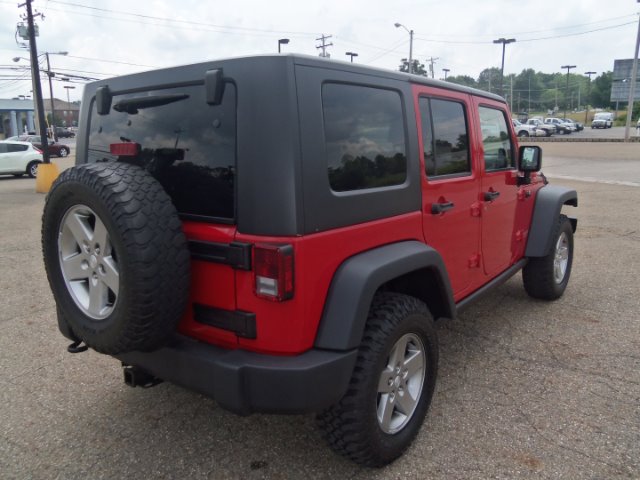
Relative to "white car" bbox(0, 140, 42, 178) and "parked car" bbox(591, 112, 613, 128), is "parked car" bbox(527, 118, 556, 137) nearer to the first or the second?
"parked car" bbox(591, 112, 613, 128)

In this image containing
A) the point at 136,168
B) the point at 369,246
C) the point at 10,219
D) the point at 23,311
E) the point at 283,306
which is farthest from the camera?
the point at 10,219

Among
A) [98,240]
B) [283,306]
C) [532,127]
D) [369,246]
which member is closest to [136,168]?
[98,240]

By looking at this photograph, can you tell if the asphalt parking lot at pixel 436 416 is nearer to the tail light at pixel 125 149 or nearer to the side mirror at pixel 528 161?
the side mirror at pixel 528 161

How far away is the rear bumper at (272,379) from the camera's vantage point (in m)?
2.04

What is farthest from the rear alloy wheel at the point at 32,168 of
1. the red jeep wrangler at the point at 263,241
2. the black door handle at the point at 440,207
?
the black door handle at the point at 440,207

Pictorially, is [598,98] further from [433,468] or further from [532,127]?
[433,468]

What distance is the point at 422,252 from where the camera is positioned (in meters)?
2.57

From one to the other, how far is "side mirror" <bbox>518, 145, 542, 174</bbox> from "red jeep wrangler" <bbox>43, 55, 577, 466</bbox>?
1688 millimetres

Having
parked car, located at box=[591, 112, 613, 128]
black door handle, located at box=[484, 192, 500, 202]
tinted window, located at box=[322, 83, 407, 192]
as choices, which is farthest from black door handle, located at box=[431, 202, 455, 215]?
parked car, located at box=[591, 112, 613, 128]

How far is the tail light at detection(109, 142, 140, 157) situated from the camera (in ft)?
7.94

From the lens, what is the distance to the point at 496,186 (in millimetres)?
3648

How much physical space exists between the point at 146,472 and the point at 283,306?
1.20 metres

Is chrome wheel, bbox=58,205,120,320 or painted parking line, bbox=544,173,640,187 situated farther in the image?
painted parking line, bbox=544,173,640,187

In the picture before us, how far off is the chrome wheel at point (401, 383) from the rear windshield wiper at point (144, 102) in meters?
1.59
